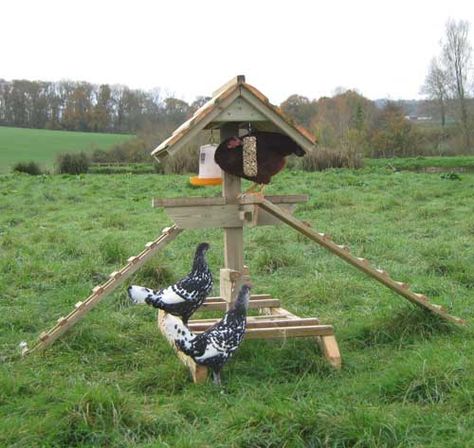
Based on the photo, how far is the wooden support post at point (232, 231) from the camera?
5.92 meters

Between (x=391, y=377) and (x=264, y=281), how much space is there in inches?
169

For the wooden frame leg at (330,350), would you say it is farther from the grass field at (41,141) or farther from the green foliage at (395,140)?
the green foliage at (395,140)

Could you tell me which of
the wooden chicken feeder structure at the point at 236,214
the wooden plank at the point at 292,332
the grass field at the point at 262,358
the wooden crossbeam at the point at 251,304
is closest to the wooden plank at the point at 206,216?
the wooden chicken feeder structure at the point at 236,214

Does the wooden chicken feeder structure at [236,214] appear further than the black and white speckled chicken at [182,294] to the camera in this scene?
Yes

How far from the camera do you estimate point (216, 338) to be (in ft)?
17.1

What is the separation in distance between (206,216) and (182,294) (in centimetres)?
72

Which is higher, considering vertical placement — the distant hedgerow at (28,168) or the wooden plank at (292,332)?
the distant hedgerow at (28,168)

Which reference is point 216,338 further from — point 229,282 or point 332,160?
point 332,160

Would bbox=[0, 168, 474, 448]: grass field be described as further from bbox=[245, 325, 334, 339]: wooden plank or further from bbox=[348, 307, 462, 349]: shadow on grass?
bbox=[245, 325, 334, 339]: wooden plank

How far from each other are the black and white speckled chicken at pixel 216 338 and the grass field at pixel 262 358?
0.65ft

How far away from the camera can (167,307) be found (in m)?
5.49

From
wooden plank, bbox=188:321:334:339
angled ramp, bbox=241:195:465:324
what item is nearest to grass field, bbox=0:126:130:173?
angled ramp, bbox=241:195:465:324

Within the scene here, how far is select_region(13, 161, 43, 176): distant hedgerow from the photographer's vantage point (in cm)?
3092

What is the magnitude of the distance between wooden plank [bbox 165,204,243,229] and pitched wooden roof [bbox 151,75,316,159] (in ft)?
1.69
